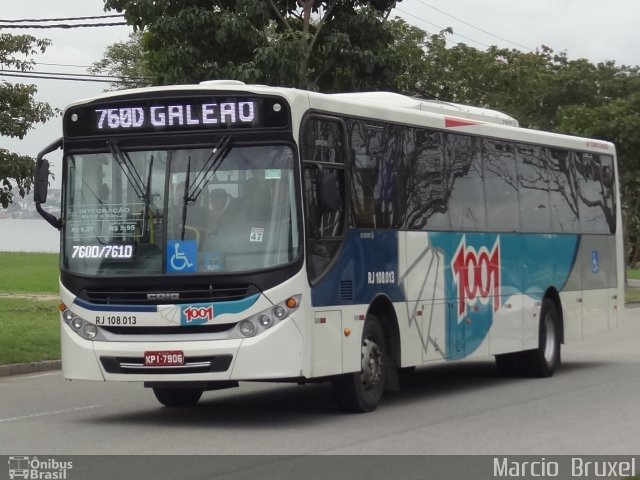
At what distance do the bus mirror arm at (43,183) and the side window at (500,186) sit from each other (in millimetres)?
5900

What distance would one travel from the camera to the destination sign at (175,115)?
13266mm

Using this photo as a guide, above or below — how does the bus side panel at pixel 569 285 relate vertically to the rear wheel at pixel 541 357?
above

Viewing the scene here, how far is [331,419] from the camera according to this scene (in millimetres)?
13672

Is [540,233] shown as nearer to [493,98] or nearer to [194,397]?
[194,397]

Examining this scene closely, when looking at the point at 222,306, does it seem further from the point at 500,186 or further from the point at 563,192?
the point at 563,192

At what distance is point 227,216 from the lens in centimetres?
1306

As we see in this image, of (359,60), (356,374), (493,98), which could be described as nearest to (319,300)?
(356,374)

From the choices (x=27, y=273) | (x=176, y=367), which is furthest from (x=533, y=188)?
(x=27, y=273)

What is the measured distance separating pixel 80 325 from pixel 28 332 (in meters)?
11.4

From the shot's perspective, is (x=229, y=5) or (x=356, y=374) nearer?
(x=356, y=374)

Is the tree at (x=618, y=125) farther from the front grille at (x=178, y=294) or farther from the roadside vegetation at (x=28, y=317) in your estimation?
A: the front grille at (x=178, y=294)

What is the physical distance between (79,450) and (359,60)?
16322 mm

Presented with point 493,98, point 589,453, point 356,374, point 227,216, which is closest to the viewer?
point 589,453

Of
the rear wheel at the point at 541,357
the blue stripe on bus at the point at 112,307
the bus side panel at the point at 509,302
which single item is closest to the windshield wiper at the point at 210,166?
the blue stripe on bus at the point at 112,307
